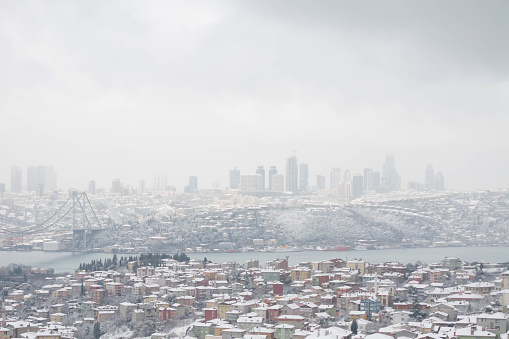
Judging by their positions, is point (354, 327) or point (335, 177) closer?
point (354, 327)

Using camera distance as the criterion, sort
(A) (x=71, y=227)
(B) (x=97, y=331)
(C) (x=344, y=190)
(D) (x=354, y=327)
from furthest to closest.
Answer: (C) (x=344, y=190) < (A) (x=71, y=227) < (B) (x=97, y=331) < (D) (x=354, y=327)

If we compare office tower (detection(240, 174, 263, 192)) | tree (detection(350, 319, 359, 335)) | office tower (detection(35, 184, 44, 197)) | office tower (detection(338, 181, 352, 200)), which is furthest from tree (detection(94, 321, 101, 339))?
office tower (detection(240, 174, 263, 192))

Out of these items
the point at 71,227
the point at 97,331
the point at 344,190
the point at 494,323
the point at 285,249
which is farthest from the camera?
the point at 344,190

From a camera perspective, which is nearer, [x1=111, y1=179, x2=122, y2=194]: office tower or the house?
the house

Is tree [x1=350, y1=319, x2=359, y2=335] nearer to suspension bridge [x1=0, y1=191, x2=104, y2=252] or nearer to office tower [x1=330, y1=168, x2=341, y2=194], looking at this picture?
suspension bridge [x1=0, y1=191, x2=104, y2=252]

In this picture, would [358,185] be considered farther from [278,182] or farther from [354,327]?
[354,327]

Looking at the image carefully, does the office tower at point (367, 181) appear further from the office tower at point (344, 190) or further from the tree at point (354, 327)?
the tree at point (354, 327)

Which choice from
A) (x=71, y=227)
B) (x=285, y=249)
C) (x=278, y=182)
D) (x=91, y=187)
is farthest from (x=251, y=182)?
(x=285, y=249)
